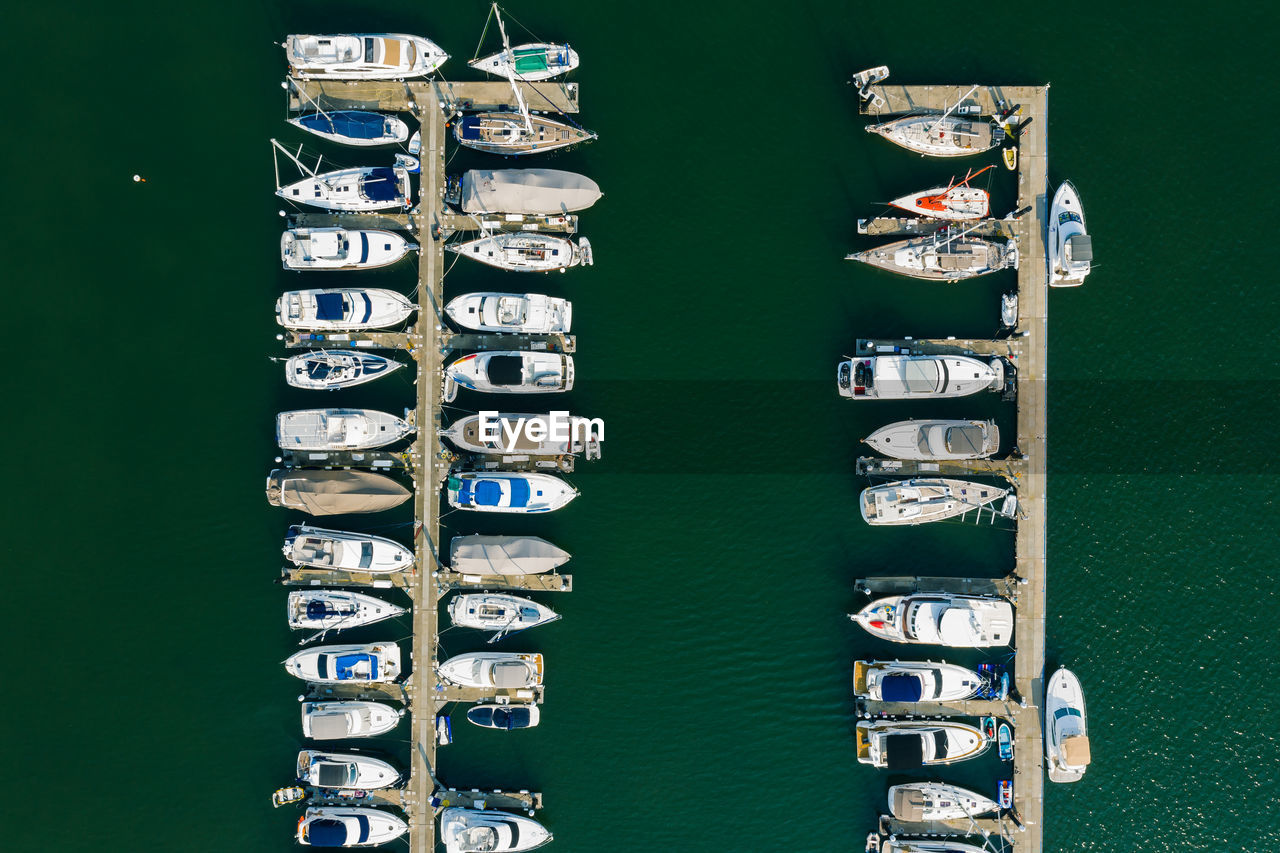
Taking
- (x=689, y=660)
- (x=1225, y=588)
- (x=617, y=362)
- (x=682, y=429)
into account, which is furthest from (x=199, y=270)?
(x=1225, y=588)

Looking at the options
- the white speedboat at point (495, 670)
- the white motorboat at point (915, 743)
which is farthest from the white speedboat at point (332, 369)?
the white motorboat at point (915, 743)

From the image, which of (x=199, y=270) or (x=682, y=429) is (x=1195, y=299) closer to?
(x=682, y=429)

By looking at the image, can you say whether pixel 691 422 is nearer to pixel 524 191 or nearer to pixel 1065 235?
pixel 524 191

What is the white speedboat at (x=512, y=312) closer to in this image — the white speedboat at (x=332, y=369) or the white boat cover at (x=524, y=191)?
the white boat cover at (x=524, y=191)

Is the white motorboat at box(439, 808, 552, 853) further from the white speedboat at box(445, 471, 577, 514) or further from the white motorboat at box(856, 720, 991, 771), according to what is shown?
the white motorboat at box(856, 720, 991, 771)

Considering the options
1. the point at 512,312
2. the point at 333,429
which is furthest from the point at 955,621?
the point at 333,429

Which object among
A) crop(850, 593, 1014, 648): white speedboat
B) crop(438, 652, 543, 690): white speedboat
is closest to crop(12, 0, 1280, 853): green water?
crop(438, 652, 543, 690): white speedboat
